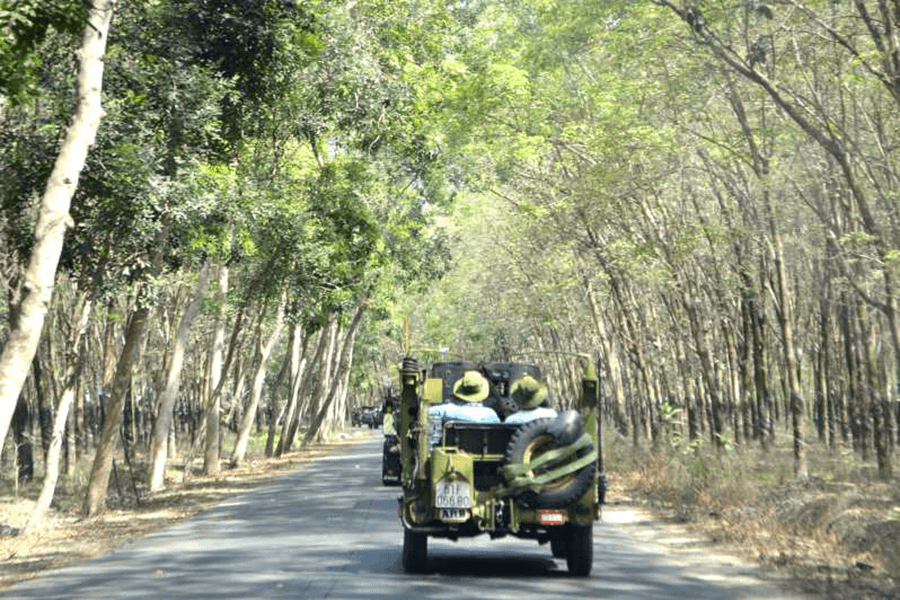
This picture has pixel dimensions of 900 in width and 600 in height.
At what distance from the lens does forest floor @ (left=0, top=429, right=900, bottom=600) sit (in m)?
13.4

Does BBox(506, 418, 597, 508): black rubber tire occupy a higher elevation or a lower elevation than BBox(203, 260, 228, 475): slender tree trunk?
lower

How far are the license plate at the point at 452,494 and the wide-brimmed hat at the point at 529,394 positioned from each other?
1.45m

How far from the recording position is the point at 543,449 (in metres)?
12.0

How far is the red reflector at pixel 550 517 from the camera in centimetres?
1191

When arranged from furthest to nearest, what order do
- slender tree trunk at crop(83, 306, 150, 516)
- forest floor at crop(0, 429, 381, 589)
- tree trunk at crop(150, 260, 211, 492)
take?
tree trunk at crop(150, 260, 211, 492) < slender tree trunk at crop(83, 306, 150, 516) < forest floor at crop(0, 429, 381, 589)

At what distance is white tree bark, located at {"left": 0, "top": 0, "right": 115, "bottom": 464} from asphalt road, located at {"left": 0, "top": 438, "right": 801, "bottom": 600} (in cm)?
239

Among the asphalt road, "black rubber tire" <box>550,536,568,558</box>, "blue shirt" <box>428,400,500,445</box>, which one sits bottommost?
the asphalt road

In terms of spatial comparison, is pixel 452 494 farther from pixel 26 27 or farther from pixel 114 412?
pixel 114 412

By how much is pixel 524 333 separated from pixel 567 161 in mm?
35086

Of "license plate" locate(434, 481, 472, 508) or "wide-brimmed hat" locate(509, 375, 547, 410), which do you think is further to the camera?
"wide-brimmed hat" locate(509, 375, 547, 410)

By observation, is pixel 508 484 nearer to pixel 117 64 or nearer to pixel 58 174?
pixel 58 174

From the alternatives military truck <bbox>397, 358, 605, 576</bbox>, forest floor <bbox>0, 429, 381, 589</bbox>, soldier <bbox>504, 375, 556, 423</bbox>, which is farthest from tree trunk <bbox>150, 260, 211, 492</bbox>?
military truck <bbox>397, 358, 605, 576</bbox>

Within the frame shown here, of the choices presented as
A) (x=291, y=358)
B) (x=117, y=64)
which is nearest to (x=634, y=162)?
(x=117, y=64)

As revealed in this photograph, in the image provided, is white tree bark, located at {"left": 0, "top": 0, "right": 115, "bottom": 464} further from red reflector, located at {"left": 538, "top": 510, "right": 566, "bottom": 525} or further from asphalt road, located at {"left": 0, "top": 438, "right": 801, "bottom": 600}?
red reflector, located at {"left": 538, "top": 510, "right": 566, "bottom": 525}
